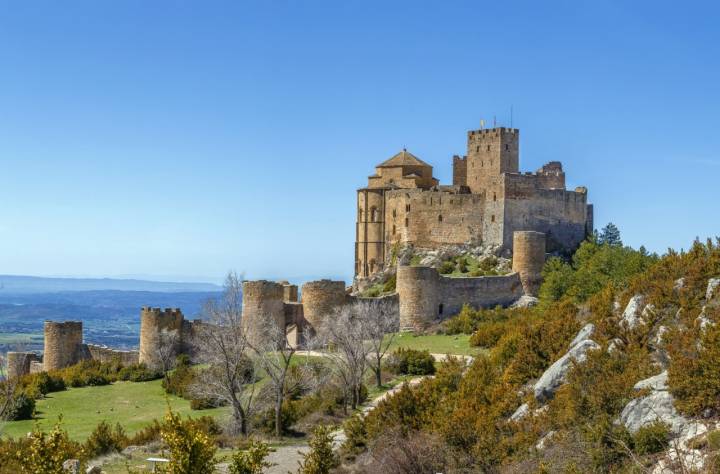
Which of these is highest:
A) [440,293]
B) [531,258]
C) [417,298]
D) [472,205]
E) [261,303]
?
[472,205]

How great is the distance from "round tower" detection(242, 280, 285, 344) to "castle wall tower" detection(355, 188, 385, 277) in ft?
44.2

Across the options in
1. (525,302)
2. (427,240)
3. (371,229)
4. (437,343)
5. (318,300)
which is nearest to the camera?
(437,343)

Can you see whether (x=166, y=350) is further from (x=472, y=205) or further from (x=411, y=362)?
(x=472, y=205)

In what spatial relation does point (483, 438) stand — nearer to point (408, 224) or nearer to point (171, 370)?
point (171, 370)

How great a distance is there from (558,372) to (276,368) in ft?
39.2

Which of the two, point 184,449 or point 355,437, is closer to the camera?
A: point 184,449

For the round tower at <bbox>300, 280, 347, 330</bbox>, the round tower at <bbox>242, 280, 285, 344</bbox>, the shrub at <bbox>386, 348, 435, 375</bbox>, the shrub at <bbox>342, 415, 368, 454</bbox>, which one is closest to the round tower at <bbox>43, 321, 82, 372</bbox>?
the round tower at <bbox>242, 280, 285, 344</bbox>

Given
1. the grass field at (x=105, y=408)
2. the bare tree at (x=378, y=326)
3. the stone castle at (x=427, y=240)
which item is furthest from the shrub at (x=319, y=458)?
the stone castle at (x=427, y=240)

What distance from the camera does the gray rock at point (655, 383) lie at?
696 inches

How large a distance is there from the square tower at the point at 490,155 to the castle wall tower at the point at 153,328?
1878cm

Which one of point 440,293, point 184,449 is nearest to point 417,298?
point 440,293

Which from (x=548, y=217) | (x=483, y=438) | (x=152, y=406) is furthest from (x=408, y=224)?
(x=483, y=438)

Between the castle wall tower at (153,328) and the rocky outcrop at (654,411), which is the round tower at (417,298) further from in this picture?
the rocky outcrop at (654,411)

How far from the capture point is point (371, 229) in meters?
50.9
